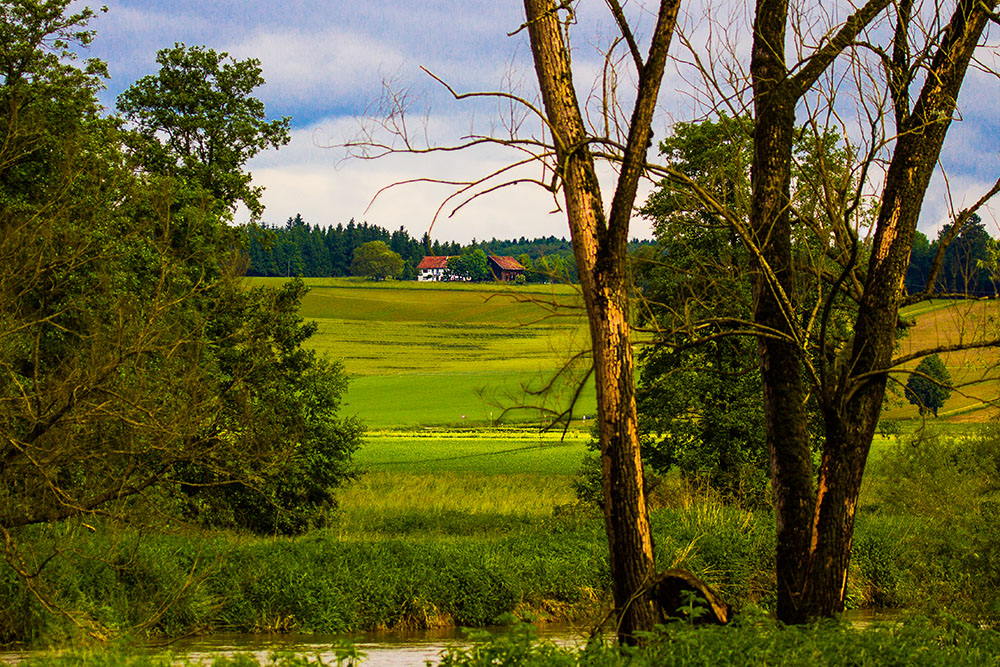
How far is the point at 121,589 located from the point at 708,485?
12.6m

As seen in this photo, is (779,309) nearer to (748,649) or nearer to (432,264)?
(748,649)

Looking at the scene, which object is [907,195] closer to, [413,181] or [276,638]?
[413,181]

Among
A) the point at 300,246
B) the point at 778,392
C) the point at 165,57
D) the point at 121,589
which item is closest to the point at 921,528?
the point at 778,392

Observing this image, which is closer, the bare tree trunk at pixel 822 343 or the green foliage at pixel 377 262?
the bare tree trunk at pixel 822 343

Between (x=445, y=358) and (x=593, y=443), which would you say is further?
(x=445, y=358)

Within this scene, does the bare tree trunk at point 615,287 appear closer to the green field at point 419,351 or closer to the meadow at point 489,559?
the meadow at point 489,559

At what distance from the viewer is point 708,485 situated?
22.6 m

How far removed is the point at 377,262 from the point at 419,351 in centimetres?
4667

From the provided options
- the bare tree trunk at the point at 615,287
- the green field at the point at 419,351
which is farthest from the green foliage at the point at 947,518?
the green field at the point at 419,351

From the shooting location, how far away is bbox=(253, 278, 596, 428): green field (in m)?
66.1

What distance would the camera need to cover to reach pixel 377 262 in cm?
13938

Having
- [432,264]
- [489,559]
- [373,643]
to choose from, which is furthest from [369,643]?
[432,264]

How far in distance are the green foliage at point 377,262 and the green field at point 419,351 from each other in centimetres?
466

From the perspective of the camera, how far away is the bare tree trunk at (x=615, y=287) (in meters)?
7.99
